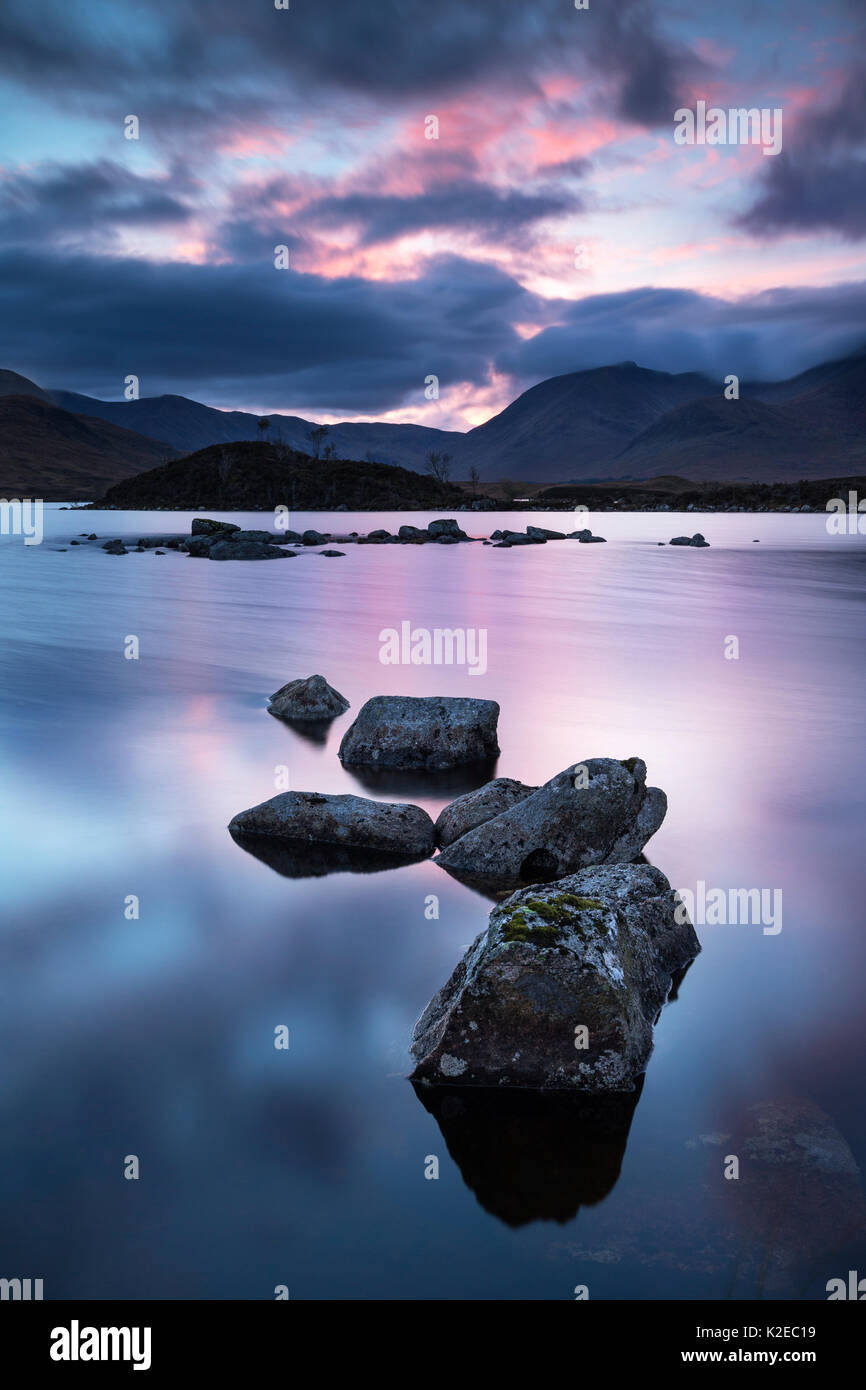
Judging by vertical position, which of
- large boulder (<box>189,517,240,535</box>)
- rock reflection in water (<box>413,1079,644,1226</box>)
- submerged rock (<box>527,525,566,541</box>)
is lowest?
rock reflection in water (<box>413,1079,644,1226</box>)

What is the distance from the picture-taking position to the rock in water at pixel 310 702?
20703 millimetres

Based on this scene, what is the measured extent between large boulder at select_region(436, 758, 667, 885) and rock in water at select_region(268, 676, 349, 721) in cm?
899

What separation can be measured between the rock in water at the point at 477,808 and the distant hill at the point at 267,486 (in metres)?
173

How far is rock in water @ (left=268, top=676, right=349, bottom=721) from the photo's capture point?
20703mm

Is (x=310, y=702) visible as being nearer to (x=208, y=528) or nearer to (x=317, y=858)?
(x=317, y=858)

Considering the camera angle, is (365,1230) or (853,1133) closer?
(365,1230)

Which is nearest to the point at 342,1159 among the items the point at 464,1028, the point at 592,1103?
the point at 464,1028

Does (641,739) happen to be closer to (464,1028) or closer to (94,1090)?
(464,1028)

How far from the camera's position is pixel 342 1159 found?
6957mm

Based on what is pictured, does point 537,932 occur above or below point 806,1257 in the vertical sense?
above

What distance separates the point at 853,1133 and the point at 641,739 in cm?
1257

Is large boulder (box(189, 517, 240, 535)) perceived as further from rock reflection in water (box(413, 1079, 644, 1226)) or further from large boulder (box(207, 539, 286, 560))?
rock reflection in water (box(413, 1079, 644, 1226))

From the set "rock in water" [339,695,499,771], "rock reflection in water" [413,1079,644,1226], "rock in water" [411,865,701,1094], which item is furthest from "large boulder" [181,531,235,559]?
"rock reflection in water" [413,1079,644,1226]

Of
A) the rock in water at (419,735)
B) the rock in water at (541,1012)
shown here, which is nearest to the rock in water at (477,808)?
the rock in water at (419,735)
